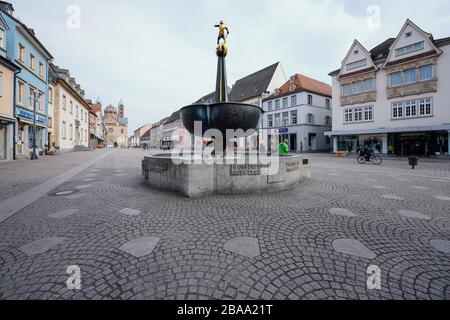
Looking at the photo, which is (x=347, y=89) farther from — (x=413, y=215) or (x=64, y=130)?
(x=64, y=130)

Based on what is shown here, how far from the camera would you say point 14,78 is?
1655cm

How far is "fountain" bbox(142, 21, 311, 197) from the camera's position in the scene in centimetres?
545

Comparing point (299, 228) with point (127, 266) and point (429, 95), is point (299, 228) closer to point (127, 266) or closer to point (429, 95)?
point (127, 266)

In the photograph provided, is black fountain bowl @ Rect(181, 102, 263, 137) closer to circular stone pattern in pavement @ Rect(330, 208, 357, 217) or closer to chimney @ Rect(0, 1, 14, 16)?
circular stone pattern in pavement @ Rect(330, 208, 357, 217)

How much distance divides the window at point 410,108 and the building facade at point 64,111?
38.7 meters

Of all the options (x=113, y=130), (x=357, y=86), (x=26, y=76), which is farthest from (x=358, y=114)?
(x=113, y=130)

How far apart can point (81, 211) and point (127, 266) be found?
267cm

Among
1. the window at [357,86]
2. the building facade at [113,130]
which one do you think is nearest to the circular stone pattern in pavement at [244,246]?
the window at [357,86]

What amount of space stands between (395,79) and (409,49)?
10.2 feet

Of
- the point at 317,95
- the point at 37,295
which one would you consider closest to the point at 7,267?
the point at 37,295

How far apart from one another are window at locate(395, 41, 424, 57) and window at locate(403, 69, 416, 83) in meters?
2.11

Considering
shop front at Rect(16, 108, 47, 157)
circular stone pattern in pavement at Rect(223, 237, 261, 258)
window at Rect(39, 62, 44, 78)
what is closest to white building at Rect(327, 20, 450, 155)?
circular stone pattern in pavement at Rect(223, 237, 261, 258)

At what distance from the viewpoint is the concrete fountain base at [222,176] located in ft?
17.6

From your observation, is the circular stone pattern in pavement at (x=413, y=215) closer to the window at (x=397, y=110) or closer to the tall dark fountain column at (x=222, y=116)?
the tall dark fountain column at (x=222, y=116)
